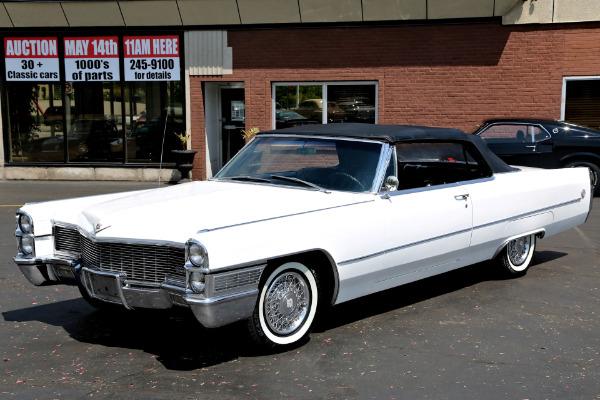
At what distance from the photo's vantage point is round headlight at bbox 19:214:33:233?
588cm

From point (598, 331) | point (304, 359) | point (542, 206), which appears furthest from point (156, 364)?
point (542, 206)

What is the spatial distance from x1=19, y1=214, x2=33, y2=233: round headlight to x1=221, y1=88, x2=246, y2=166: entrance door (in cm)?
1214

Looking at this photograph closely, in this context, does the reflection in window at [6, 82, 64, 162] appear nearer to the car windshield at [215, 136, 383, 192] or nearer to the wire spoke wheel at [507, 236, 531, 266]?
the car windshield at [215, 136, 383, 192]

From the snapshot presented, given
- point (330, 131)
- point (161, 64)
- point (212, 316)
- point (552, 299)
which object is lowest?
point (552, 299)

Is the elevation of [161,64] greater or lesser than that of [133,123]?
greater

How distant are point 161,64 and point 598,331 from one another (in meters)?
13.5

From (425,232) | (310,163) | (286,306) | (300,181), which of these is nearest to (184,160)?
(310,163)

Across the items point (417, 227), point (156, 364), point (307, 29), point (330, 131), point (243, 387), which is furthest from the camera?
point (307, 29)

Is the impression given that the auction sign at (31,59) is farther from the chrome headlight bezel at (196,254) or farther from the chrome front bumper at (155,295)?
the chrome headlight bezel at (196,254)

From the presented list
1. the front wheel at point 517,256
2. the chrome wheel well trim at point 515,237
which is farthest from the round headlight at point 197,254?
the front wheel at point 517,256

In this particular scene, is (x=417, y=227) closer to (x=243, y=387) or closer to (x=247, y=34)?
(x=243, y=387)

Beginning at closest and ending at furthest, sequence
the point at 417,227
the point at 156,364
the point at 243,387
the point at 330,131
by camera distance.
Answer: the point at 243,387 → the point at 156,364 → the point at 417,227 → the point at 330,131

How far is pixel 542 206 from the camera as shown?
753 cm

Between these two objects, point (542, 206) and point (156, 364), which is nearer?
point (156, 364)
